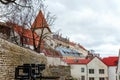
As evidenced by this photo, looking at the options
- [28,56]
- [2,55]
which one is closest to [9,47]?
[2,55]

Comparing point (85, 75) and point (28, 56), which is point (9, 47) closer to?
point (28, 56)

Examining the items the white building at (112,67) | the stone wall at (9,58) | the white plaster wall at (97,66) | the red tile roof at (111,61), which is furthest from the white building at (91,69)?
the stone wall at (9,58)

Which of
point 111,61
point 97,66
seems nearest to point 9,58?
point 97,66

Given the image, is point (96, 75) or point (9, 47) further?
point (96, 75)

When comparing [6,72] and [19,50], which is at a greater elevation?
[19,50]

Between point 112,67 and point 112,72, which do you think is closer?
point 112,72

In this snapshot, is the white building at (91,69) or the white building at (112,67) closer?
the white building at (112,67)

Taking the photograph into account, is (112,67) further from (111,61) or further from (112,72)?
(111,61)

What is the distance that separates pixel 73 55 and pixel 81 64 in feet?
73.1

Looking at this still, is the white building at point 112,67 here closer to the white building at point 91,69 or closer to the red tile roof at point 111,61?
the red tile roof at point 111,61

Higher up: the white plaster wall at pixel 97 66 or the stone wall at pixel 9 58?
the white plaster wall at pixel 97 66

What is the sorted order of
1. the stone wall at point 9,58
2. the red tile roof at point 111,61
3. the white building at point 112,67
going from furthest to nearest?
the red tile roof at point 111,61 → the white building at point 112,67 → the stone wall at point 9,58

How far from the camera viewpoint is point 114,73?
67188 millimetres

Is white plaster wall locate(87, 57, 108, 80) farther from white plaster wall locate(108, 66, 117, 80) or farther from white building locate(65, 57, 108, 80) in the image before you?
white plaster wall locate(108, 66, 117, 80)
